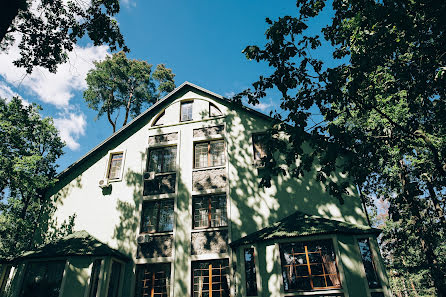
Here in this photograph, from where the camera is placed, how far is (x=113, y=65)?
27.6m

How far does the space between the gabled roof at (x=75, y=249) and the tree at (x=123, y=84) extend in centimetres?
1541

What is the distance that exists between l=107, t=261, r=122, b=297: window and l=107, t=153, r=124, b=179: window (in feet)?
15.9

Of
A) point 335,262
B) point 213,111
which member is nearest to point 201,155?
point 213,111

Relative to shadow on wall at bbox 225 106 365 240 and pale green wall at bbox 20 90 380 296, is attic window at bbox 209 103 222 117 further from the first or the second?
shadow on wall at bbox 225 106 365 240

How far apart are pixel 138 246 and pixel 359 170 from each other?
10.9 m

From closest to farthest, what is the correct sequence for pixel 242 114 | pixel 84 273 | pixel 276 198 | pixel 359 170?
1. pixel 359 170
2. pixel 84 273
3. pixel 276 198
4. pixel 242 114

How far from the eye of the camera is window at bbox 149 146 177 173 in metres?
16.1

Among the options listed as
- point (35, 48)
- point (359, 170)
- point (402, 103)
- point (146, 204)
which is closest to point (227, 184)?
point (146, 204)

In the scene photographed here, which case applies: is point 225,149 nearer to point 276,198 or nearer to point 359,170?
point 276,198

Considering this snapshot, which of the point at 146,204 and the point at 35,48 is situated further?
the point at 146,204

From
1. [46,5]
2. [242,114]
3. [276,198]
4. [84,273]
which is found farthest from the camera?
[242,114]

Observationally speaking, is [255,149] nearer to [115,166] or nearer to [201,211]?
[201,211]

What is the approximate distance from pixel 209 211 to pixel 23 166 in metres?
12.0

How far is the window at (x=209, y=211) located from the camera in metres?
14.1
